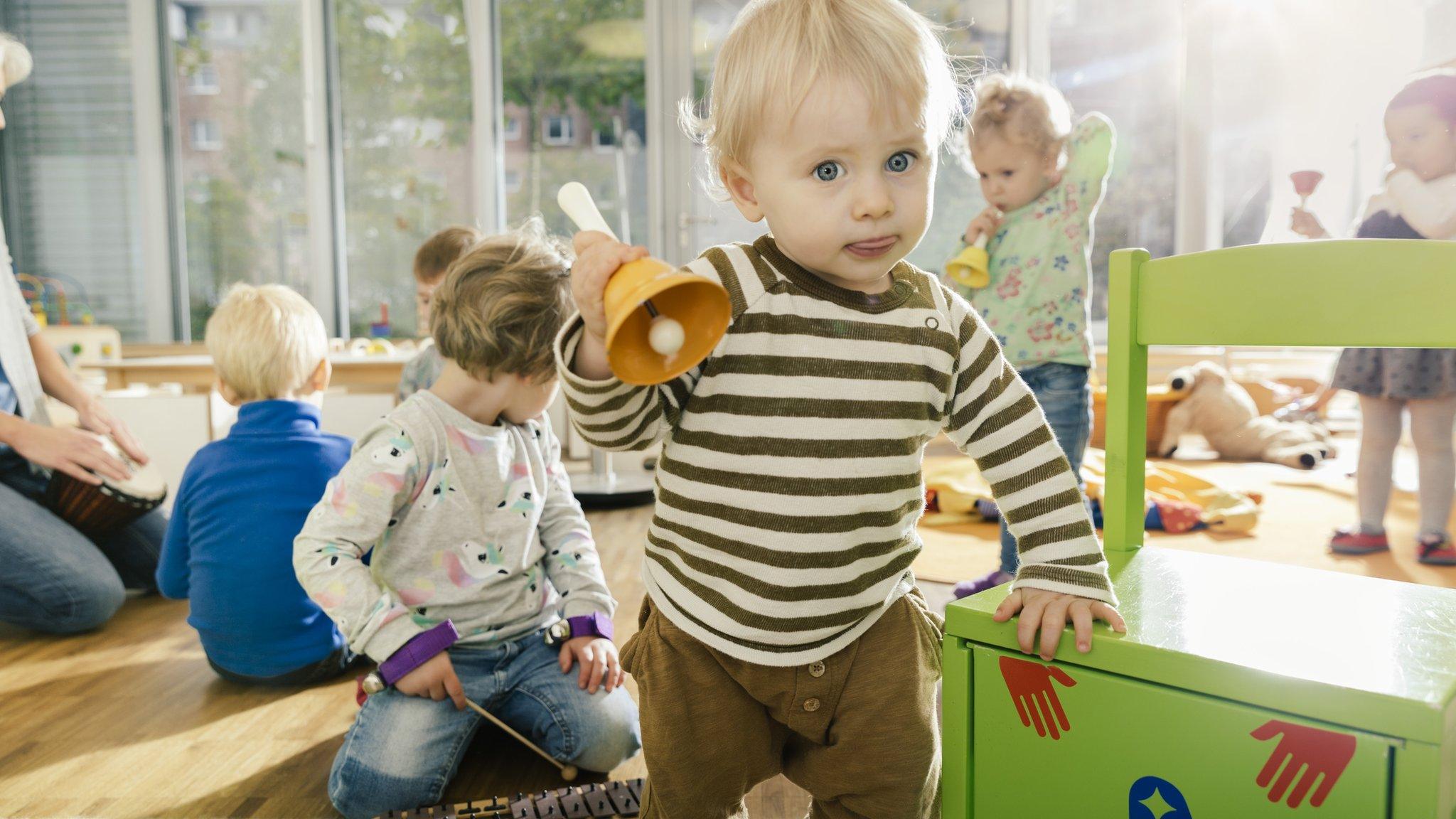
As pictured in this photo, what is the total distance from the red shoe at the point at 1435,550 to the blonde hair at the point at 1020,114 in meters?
1.12

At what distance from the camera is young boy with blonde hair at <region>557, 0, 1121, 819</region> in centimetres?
68

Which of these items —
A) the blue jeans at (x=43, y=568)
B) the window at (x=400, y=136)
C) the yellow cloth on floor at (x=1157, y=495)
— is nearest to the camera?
the blue jeans at (x=43, y=568)

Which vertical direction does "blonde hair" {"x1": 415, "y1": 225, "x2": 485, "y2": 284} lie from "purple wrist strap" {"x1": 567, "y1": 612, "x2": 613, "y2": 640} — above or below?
above

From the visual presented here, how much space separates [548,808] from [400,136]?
3125 mm

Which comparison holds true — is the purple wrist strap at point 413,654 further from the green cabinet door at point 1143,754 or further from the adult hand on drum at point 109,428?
the adult hand on drum at point 109,428

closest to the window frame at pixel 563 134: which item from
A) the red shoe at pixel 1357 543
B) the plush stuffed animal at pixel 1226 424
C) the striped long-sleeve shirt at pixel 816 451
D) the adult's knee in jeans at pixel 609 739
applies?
the plush stuffed animal at pixel 1226 424

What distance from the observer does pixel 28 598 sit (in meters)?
1.67

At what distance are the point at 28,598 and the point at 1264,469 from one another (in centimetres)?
320

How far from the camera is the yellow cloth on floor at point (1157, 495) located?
2342mm

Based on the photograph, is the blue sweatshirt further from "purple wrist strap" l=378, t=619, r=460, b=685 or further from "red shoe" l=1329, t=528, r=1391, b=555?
"red shoe" l=1329, t=528, r=1391, b=555

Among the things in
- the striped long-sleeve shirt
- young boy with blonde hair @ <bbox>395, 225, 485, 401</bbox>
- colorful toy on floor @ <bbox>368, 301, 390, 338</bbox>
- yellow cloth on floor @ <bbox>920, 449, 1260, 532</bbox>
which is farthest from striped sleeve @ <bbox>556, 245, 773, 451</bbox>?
colorful toy on floor @ <bbox>368, 301, 390, 338</bbox>

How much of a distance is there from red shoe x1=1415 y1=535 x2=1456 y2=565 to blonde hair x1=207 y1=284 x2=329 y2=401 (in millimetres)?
2150

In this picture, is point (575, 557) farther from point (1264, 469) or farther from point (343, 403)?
point (1264, 469)

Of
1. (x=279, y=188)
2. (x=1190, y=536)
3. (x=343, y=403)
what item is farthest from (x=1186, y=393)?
(x=279, y=188)
